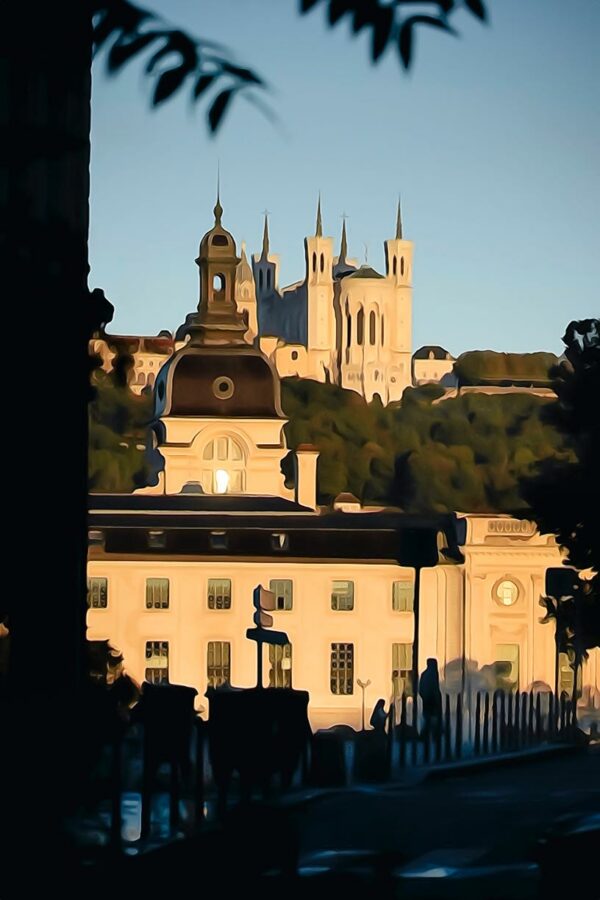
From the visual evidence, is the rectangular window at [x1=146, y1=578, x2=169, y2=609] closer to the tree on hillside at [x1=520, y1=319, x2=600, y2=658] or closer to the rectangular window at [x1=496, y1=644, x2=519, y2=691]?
the rectangular window at [x1=496, y1=644, x2=519, y2=691]

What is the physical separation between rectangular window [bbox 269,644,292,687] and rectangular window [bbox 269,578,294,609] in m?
0.71

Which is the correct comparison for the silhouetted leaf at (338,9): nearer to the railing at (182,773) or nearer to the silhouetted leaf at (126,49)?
the silhouetted leaf at (126,49)

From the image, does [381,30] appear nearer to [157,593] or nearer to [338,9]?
[338,9]

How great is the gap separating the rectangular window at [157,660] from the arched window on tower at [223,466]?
604cm

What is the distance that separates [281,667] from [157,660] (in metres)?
2.12

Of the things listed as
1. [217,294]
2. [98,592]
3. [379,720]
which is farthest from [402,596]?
[379,720]

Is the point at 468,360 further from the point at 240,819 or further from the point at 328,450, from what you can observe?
the point at 240,819

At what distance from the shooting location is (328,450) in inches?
2092

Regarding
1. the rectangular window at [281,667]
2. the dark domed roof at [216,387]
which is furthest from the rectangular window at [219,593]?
the dark domed roof at [216,387]

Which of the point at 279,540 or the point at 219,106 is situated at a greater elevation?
the point at 279,540

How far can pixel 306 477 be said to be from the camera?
4028 cm

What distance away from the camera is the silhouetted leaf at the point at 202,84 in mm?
3018

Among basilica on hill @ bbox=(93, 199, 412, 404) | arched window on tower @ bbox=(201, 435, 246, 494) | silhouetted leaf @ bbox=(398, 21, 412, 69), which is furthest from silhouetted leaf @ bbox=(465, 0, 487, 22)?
basilica on hill @ bbox=(93, 199, 412, 404)

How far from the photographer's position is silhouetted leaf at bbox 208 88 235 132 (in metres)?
3.00
